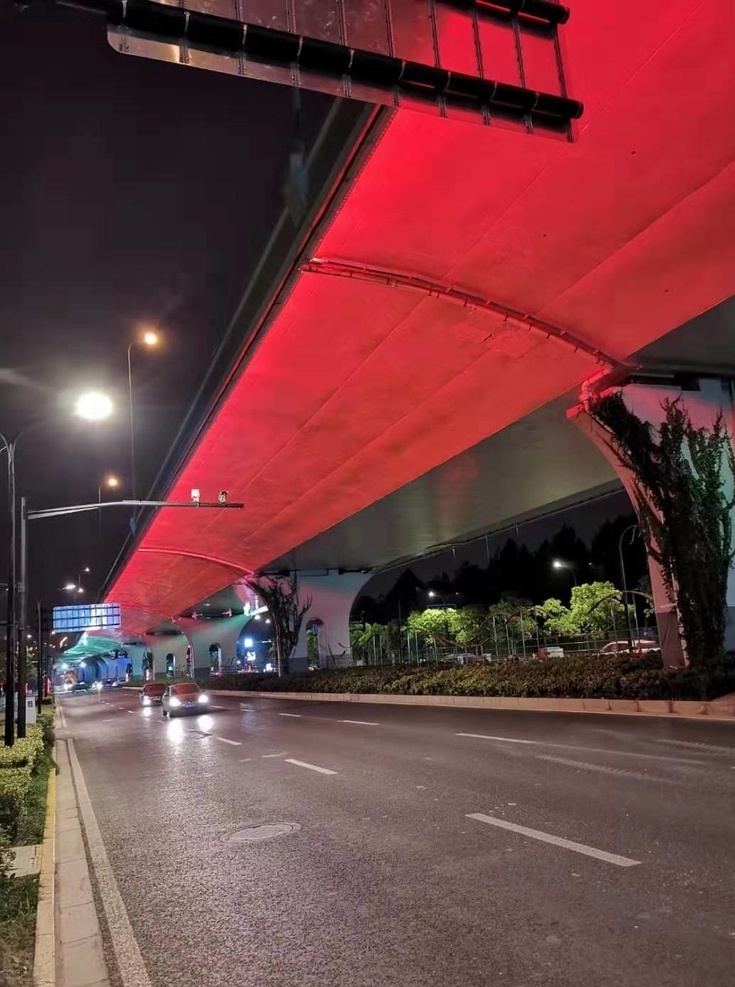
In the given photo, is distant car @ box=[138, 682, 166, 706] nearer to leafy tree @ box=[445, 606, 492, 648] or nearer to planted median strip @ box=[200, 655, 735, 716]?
planted median strip @ box=[200, 655, 735, 716]

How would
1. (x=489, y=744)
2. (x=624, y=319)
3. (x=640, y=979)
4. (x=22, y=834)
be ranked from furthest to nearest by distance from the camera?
(x=624, y=319)
(x=489, y=744)
(x=22, y=834)
(x=640, y=979)

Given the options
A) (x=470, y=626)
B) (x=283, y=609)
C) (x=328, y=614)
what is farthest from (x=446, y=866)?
(x=470, y=626)

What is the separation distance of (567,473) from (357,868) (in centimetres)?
2271

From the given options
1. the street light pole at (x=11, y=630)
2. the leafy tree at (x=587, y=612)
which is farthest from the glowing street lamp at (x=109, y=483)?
the leafy tree at (x=587, y=612)

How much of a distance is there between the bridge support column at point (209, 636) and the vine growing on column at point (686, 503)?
63.3 m

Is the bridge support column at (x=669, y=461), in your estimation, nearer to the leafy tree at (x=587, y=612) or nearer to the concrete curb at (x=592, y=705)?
the concrete curb at (x=592, y=705)

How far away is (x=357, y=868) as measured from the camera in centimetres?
643

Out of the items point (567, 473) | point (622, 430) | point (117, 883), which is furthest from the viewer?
point (567, 473)

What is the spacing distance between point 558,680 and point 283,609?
28.8 metres

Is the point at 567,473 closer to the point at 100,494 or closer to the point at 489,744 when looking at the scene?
the point at 489,744

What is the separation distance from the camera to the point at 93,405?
46.4 feet

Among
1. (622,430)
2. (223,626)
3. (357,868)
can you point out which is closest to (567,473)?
(622,430)

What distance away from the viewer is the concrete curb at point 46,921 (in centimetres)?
461

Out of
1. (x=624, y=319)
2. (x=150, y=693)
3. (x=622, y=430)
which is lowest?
(x=150, y=693)
